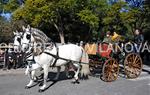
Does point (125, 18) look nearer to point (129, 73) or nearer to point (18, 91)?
point (129, 73)

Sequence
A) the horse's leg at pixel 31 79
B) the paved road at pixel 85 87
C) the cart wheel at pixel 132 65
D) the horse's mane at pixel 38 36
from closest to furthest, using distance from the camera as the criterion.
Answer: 1. the paved road at pixel 85 87
2. the horse's mane at pixel 38 36
3. the horse's leg at pixel 31 79
4. the cart wheel at pixel 132 65

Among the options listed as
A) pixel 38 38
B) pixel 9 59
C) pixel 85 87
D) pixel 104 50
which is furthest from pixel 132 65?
pixel 9 59

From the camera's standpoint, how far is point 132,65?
15023 millimetres

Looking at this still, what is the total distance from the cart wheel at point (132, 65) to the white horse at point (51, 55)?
1772 millimetres

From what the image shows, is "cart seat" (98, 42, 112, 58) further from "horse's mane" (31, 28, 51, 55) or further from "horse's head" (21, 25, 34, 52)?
"horse's head" (21, 25, 34, 52)

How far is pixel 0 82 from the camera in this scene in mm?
14305

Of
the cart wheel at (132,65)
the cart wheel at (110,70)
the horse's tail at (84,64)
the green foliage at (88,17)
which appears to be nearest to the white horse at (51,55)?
the horse's tail at (84,64)

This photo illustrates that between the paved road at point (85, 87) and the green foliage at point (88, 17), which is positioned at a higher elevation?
the green foliage at point (88, 17)

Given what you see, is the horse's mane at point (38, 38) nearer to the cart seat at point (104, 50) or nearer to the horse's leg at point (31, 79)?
the horse's leg at point (31, 79)

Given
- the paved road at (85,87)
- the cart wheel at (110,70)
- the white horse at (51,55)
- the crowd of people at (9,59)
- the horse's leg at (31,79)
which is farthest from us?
the crowd of people at (9,59)

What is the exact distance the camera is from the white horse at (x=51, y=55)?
12.2 metres

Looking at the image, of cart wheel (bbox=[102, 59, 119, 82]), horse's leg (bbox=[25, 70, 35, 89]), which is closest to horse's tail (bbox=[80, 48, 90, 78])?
cart wheel (bbox=[102, 59, 119, 82])

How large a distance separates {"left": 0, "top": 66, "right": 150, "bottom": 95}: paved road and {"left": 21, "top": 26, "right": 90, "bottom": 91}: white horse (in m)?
0.44

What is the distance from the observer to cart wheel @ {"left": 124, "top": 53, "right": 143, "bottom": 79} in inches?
587
